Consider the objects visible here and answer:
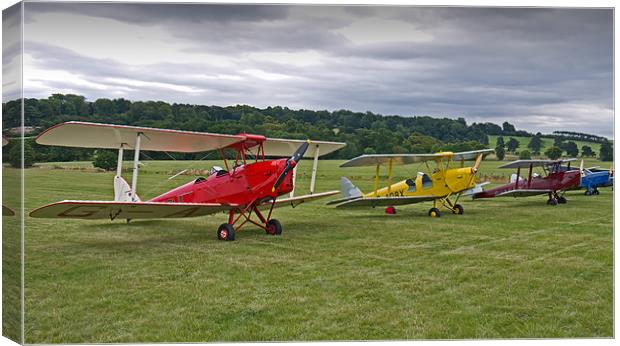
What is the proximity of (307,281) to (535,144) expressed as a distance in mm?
6488

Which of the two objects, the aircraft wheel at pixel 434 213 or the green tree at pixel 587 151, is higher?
the green tree at pixel 587 151

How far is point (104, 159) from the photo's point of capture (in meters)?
14.0

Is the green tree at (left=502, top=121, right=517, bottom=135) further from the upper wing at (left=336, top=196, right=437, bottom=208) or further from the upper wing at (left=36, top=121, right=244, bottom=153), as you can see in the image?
the upper wing at (left=36, top=121, right=244, bottom=153)

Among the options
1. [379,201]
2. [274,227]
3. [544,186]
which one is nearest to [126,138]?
[274,227]

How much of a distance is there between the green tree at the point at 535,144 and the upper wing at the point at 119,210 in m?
5.43

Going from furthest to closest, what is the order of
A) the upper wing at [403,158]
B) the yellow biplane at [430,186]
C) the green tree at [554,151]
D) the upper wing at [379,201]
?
1. the yellow biplane at [430,186]
2. the upper wing at [379,201]
3. the upper wing at [403,158]
4. the green tree at [554,151]

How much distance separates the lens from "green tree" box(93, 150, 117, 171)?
13.8m

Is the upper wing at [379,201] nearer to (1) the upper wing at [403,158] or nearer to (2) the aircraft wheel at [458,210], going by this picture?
(2) the aircraft wheel at [458,210]

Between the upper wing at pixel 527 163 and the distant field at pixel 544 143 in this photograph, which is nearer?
the distant field at pixel 544 143

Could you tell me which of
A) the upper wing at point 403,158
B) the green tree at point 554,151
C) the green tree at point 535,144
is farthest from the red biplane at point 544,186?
the green tree at point 554,151

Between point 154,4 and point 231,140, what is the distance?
370 centimetres

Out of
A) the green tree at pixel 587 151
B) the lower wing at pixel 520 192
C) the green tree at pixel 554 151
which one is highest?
the green tree at pixel 587 151

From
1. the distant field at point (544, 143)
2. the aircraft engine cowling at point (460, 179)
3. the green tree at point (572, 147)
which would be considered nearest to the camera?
the distant field at point (544, 143)

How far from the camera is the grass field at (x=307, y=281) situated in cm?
529
